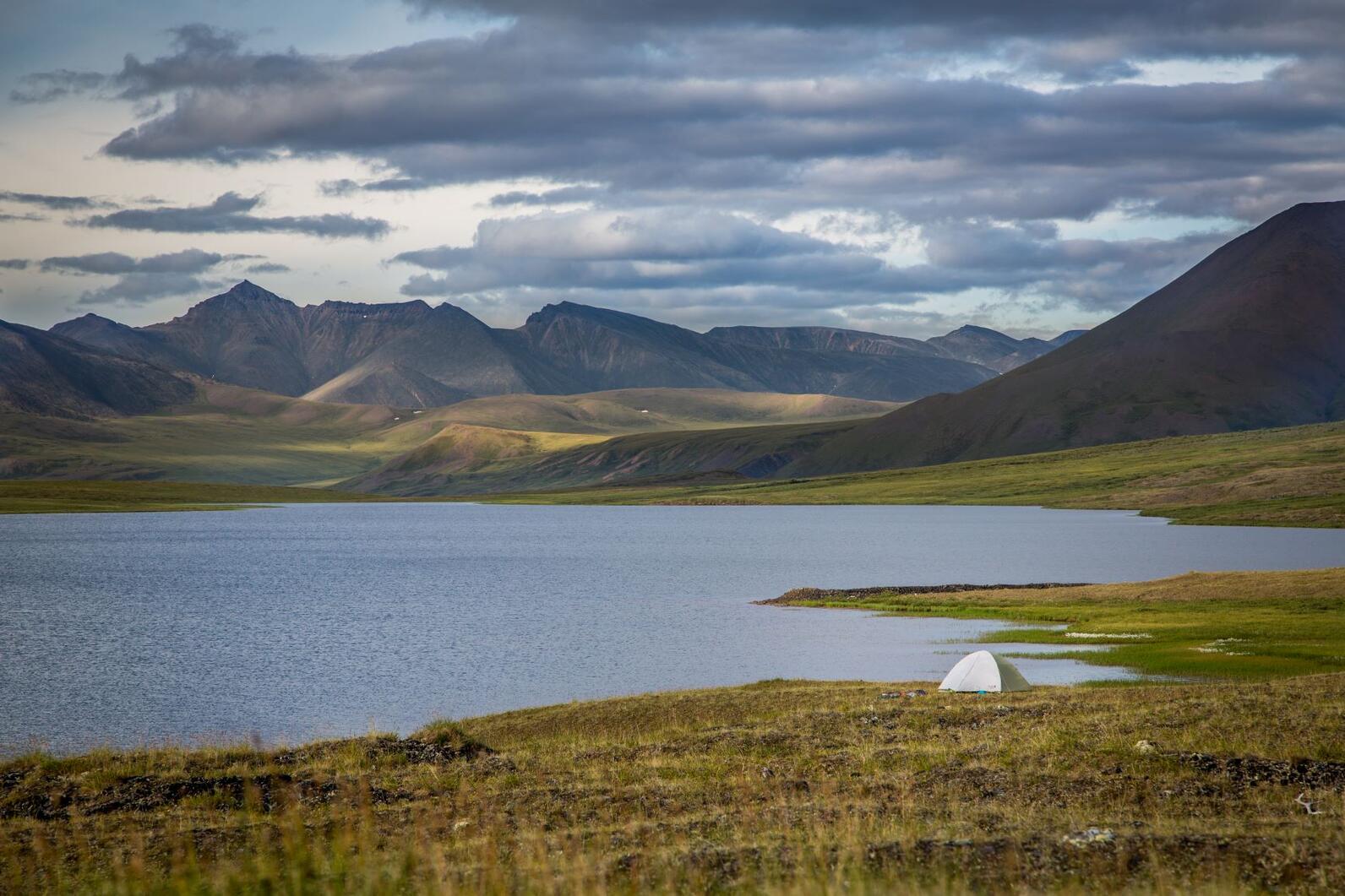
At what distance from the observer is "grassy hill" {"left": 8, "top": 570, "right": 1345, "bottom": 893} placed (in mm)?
15383

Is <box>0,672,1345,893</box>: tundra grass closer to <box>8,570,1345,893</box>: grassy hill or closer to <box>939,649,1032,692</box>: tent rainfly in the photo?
<box>8,570,1345,893</box>: grassy hill

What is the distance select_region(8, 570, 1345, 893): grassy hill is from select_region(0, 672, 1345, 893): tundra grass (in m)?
0.08

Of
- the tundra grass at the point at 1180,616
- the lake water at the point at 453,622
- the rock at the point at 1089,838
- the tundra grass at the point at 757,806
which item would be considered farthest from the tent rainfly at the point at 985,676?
the rock at the point at 1089,838

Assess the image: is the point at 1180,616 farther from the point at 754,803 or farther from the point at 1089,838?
the point at 1089,838

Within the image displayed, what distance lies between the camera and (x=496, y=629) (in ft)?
223

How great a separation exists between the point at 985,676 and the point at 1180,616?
2928cm

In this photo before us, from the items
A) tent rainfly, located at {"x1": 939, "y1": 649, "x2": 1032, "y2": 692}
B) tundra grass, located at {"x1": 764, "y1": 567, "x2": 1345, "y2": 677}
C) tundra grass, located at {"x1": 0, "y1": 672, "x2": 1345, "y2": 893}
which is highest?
tundra grass, located at {"x1": 0, "y1": 672, "x2": 1345, "y2": 893}

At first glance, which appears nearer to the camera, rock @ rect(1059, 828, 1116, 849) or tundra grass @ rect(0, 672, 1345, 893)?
tundra grass @ rect(0, 672, 1345, 893)

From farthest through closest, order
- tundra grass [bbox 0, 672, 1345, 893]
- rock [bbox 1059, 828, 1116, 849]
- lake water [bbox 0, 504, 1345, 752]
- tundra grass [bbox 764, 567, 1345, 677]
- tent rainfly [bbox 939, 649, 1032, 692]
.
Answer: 1. tundra grass [bbox 764, 567, 1345, 677]
2. lake water [bbox 0, 504, 1345, 752]
3. tent rainfly [bbox 939, 649, 1032, 692]
4. rock [bbox 1059, 828, 1116, 849]
5. tundra grass [bbox 0, 672, 1345, 893]

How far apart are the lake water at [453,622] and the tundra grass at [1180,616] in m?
3.38

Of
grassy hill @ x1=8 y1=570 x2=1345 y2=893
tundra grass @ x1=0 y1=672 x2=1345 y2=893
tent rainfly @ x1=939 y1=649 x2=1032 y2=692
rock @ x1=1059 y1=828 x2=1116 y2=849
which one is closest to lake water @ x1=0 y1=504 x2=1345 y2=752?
tent rainfly @ x1=939 y1=649 x2=1032 y2=692

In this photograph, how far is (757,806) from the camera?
21.1 m

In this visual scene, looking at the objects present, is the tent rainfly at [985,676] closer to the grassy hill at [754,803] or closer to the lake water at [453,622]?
the grassy hill at [754,803]

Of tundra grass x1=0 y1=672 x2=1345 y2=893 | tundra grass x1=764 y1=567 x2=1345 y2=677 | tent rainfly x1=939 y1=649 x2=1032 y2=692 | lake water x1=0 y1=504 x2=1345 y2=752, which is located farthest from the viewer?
tundra grass x1=764 y1=567 x2=1345 y2=677
